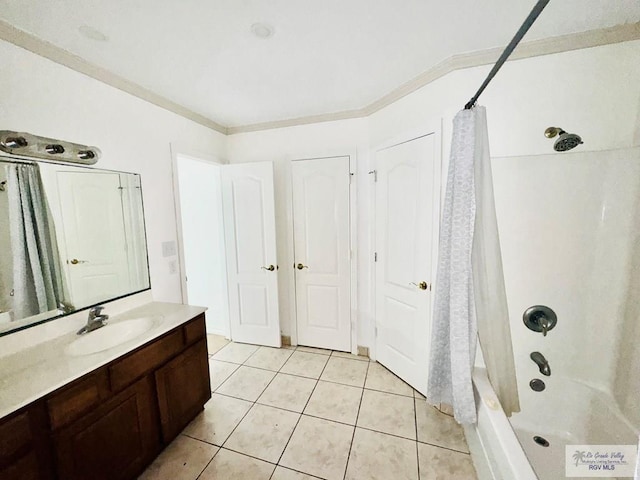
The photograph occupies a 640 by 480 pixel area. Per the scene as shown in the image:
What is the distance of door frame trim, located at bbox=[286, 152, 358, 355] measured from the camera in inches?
91.5

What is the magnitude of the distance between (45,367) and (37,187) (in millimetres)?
927

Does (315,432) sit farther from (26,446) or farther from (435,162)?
(435,162)

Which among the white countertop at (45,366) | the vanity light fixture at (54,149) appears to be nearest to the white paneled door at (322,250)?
the white countertop at (45,366)

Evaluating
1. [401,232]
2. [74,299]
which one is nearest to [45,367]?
[74,299]

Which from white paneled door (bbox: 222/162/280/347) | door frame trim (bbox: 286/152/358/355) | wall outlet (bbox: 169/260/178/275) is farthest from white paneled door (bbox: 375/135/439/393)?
wall outlet (bbox: 169/260/178/275)

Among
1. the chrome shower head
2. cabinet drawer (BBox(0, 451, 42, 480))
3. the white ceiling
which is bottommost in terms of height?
cabinet drawer (BBox(0, 451, 42, 480))

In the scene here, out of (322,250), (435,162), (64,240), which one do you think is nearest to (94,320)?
(64,240)

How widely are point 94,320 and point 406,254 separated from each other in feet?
7.00

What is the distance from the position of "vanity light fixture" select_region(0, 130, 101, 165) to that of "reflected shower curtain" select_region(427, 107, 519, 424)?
2.15 metres

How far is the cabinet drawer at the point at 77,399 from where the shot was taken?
100cm

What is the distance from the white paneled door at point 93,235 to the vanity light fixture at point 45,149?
0.09 m

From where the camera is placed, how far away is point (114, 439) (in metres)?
1.21

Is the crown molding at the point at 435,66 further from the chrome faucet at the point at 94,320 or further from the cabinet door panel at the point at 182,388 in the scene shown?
the cabinet door panel at the point at 182,388

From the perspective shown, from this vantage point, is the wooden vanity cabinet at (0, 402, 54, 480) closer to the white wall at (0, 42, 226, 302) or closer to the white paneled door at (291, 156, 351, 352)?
the white wall at (0, 42, 226, 302)
